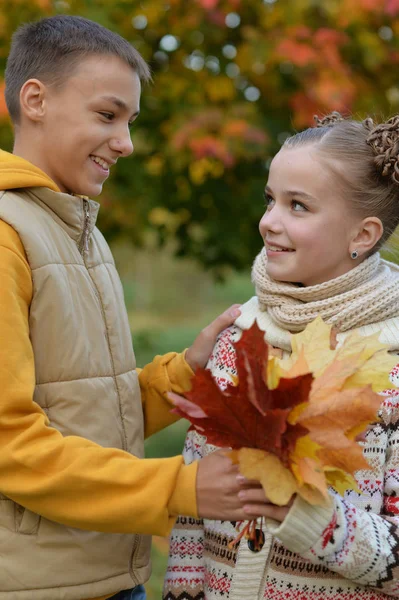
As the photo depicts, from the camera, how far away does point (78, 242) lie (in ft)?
7.29

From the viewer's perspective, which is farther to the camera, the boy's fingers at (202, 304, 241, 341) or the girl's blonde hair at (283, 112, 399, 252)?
the boy's fingers at (202, 304, 241, 341)

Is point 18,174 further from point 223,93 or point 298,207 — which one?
point 223,93

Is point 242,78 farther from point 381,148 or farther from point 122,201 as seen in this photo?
point 381,148

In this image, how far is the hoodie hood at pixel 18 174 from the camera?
204 centimetres

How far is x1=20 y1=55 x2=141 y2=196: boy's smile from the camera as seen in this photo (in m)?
2.17

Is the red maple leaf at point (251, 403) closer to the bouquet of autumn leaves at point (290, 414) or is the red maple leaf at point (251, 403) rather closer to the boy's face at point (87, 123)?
the bouquet of autumn leaves at point (290, 414)

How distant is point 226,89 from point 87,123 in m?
2.35

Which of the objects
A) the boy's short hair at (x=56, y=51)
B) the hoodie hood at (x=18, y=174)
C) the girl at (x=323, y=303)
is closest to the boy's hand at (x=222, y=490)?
the girl at (x=323, y=303)

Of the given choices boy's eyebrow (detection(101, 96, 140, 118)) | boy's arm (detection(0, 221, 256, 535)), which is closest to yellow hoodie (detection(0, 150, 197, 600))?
boy's arm (detection(0, 221, 256, 535))

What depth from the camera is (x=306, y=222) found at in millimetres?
2189

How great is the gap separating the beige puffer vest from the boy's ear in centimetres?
22

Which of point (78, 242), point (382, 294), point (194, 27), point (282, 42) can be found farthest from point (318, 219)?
point (194, 27)

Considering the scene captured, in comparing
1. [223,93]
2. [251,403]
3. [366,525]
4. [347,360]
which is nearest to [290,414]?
[251,403]

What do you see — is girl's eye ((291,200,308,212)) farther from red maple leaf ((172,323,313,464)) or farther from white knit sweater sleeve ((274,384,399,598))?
red maple leaf ((172,323,313,464))
